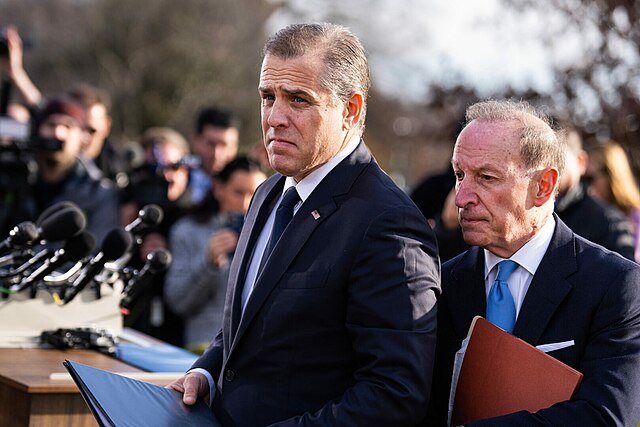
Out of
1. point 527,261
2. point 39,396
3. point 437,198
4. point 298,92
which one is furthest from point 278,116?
point 437,198

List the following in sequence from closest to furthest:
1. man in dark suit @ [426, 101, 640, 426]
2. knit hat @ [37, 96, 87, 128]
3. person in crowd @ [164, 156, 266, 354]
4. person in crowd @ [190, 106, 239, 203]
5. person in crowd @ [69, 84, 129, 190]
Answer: man in dark suit @ [426, 101, 640, 426] → person in crowd @ [164, 156, 266, 354] → knit hat @ [37, 96, 87, 128] → person in crowd @ [190, 106, 239, 203] → person in crowd @ [69, 84, 129, 190]

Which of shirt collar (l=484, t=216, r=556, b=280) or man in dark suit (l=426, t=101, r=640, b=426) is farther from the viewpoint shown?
shirt collar (l=484, t=216, r=556, b=280)

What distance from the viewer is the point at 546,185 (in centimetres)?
312

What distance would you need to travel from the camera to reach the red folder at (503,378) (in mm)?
2887

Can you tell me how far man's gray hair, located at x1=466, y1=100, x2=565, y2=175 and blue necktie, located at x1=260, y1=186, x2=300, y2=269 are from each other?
0.58m

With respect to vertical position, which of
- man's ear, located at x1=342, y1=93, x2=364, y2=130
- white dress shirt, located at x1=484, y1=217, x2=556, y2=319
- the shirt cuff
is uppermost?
man's ear, located at x1=342, y1=93, x2=364, y2=130

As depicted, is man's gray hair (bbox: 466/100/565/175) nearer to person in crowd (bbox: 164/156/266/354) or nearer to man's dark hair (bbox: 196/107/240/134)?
person in crowd (bbox: 164/156/266/354)

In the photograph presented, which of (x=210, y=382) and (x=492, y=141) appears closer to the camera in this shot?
(x=492, y=141)

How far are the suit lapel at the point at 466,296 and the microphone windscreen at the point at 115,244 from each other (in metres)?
1.49

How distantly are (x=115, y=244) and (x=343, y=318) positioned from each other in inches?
60.6

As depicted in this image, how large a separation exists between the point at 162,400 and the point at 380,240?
0.83 m

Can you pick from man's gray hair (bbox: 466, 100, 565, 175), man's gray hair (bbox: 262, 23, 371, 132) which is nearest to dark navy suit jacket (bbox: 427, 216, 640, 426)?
man's gray hair (bbox: 466, 100, 565, 175)

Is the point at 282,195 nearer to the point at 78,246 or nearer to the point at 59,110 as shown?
the point at 78,246

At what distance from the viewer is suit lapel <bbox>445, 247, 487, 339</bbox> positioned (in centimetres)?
320
